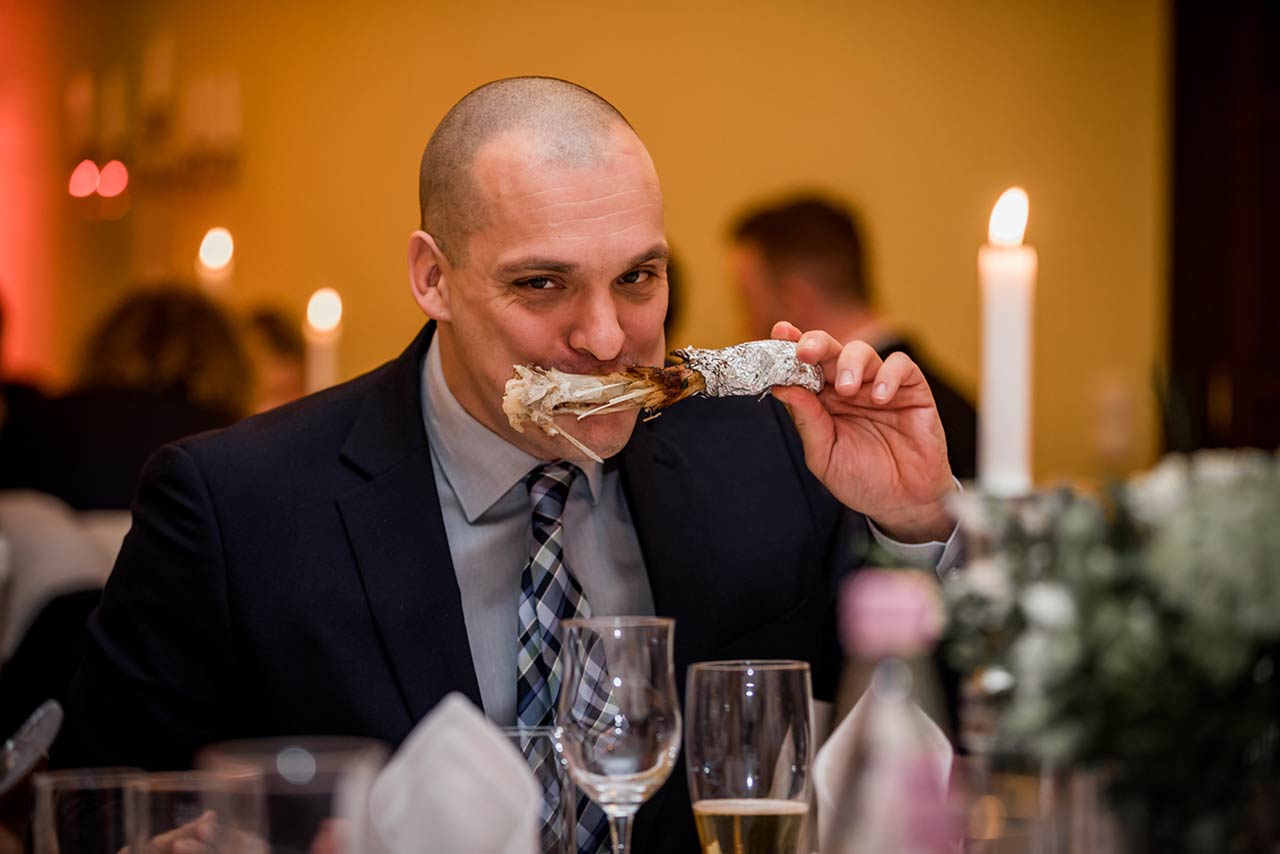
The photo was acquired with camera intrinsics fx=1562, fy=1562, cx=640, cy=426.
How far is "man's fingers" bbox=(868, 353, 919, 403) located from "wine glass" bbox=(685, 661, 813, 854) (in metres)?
0.52

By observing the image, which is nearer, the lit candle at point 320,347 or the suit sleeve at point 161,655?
the suit sleeve at point 161,655

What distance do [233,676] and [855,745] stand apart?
790mm

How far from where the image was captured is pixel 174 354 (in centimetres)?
375

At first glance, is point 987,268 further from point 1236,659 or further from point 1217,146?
point 1217,146

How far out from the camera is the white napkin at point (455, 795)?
0.89 metres

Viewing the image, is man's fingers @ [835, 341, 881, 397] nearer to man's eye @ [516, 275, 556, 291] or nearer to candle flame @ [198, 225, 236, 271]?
man's eye @ [516, 275, 556, 291]

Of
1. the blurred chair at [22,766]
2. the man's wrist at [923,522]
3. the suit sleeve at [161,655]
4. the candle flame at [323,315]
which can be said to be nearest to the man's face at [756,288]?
the candle flame at [323,315]

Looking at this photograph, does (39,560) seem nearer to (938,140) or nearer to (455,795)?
(455,795)

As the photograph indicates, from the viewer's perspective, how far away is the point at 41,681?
201cm

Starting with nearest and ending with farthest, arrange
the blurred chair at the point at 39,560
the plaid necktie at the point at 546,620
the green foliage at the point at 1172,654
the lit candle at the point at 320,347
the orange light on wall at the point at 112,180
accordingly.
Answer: the green foliage at the point at 1172,654, the plaid necktie at the point at 546,620, the lit candle at the point at 320,347, the blurred chair at the point at 39,560, the orange light on wall at the point at 112,180

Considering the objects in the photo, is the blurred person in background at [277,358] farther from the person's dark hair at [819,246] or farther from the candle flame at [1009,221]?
the candle flame at [1009,221]

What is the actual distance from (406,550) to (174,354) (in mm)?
2259

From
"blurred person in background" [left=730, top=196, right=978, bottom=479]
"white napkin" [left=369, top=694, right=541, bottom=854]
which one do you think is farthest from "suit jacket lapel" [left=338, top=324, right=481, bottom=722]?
"blurred person in background" [left=730, top=196, right=978, bottom=479]

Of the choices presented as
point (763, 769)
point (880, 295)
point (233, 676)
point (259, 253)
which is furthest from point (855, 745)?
point (259, 253)
